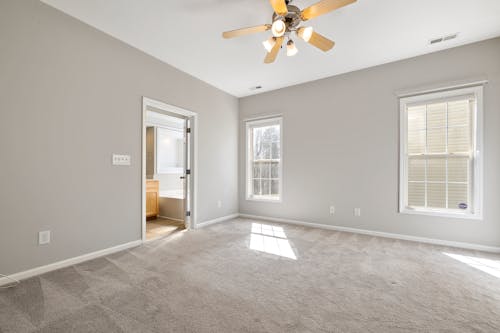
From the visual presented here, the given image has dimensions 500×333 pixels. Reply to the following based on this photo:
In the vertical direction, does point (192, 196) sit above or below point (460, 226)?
above

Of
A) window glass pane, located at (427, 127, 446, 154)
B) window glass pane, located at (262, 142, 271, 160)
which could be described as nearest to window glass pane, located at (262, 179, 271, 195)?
window glass pane, located at (262, 142, 271, 160)

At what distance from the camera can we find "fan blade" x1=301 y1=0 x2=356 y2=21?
1.83 metres

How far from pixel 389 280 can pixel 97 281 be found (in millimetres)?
2858

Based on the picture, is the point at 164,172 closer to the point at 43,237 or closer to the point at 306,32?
the point at 43,237

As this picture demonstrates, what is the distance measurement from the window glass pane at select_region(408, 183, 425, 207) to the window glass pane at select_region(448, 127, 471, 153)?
66 centimetres

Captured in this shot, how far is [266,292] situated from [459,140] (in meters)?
3.48

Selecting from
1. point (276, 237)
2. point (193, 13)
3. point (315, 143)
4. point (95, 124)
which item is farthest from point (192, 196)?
point (193, 13)

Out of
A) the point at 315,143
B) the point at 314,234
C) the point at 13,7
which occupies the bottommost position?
the point at 314,234

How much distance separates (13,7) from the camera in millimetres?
2141

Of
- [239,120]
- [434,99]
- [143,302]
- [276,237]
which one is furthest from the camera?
[239,120]

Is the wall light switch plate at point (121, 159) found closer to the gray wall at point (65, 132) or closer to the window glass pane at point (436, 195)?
the gray wall at point (65, 132)

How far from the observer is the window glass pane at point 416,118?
3473 mm

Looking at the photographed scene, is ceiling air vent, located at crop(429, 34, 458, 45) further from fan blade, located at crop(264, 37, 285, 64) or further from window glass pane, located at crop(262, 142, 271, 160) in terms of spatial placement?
window glass pane, located at crop(262, 142, 271, 160)

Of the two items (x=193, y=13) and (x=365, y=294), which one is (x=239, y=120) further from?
(x=365, y=294)
